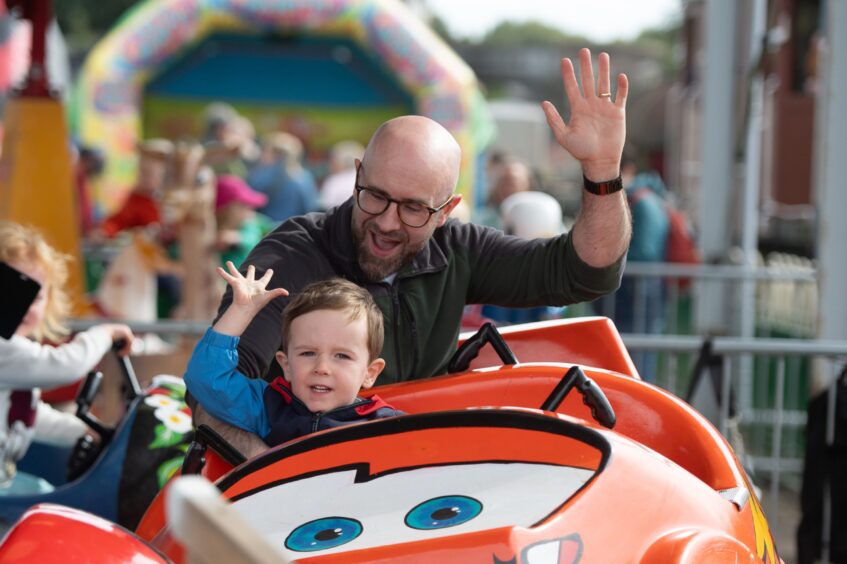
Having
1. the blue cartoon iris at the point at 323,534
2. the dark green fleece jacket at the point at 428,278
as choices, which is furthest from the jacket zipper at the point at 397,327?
the blue cartoon iris at the point at 323,534

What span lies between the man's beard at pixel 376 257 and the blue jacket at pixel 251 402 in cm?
40

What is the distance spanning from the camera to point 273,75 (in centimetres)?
1380

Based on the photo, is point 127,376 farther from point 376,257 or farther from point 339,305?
point 339,305

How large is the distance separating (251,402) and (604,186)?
912mm

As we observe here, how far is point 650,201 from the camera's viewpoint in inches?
278

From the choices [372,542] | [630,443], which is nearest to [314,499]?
[372,542]

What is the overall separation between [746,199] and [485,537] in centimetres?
577

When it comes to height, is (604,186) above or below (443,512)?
above

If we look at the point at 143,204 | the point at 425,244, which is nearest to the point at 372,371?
the point at 425,244

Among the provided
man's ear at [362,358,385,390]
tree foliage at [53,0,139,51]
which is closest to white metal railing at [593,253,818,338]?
man's ear at [362,358,385,390]

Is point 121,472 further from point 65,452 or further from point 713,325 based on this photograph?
point 713,325

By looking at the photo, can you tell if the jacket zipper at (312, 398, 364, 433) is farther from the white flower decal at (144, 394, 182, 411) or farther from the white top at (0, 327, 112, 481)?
the white top at (0, 327, 112, 481)

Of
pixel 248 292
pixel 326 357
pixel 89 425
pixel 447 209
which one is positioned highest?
pixel 447 209

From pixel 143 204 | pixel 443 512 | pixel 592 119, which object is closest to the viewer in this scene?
pixel 443 512
